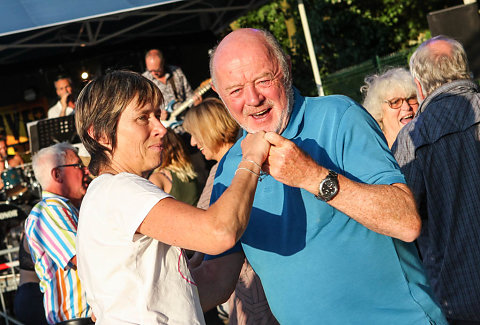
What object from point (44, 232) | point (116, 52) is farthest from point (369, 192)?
point (116, 52)

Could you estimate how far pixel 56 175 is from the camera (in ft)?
15.3

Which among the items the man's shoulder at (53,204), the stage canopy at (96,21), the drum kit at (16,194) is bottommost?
the drum kit at (16,194)

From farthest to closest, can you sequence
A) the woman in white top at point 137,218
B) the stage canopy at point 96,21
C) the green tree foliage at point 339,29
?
1. the green tree foliage at point 339,29
2. the stage canopy at point 96,21
3. the woman in white top at point 137,218

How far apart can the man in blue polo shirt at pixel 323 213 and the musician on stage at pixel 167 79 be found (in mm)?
6702

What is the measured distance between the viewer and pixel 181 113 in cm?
903

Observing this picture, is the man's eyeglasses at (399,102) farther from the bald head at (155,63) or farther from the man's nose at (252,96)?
the bald head at (155,63)

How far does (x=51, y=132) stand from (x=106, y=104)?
7.12m

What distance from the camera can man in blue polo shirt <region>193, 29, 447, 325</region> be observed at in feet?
6.51

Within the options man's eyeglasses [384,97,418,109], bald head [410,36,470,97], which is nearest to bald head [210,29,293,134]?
bald head [410,36,470,97]

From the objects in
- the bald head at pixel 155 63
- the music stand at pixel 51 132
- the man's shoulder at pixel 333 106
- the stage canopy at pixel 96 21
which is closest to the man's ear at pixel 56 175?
the man's shoulder at pixel 333 106

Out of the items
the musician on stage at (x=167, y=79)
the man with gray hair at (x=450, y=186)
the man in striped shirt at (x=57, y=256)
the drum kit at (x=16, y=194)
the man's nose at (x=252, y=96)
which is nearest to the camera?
the man's nose at (x=252, y=96)

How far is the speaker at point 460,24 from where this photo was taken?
838cm

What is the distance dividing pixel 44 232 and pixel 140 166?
7.45 feet

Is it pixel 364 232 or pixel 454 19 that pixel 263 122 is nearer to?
pixel 364 232
